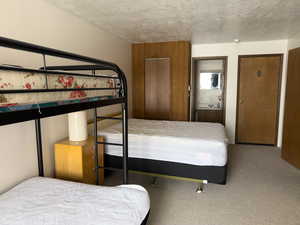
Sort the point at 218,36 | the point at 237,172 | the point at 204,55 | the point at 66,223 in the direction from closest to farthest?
1. the point at 66,223
2. the point at 237,172
3. the point at 218,36
4. the point at 204,55

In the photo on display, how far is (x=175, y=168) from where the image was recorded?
260 cm

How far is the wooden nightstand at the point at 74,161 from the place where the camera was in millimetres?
2191

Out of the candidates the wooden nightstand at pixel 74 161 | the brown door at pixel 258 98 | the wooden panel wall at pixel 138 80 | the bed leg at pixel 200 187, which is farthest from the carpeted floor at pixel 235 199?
the wooden panel wall at pixel 138 80

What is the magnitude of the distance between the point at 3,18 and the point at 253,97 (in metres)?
4.55

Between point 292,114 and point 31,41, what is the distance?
397 centimetres

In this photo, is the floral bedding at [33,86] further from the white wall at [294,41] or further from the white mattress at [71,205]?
the white wall at [294,41]

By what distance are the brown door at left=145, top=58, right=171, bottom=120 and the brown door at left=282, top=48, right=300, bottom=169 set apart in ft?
7.33

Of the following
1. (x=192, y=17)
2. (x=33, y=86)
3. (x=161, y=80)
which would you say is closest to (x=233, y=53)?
(x=161, y=80)

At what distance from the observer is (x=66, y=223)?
4.05ft

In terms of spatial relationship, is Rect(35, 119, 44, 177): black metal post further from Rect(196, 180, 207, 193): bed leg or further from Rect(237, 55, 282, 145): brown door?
Rect(237, 55, 282, 145): brown door

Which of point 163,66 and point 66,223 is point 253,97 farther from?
point 66,223

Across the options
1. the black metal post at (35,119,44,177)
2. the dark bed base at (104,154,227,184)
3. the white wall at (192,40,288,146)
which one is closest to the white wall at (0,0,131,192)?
the black metal post at (35,119,44,177)

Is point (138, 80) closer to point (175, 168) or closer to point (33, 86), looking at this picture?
point (175, 168)

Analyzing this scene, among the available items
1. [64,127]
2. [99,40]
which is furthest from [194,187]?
[99,40]
